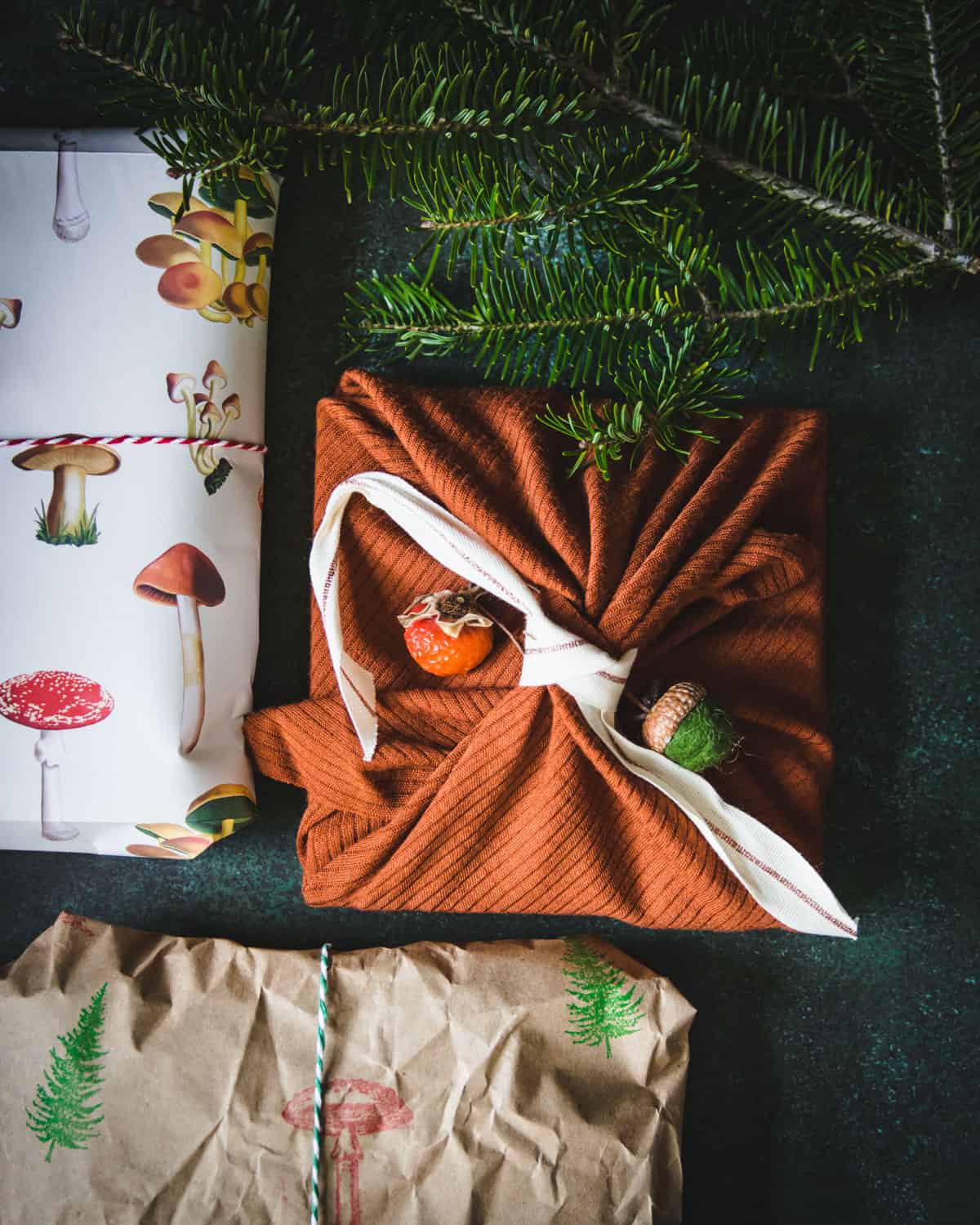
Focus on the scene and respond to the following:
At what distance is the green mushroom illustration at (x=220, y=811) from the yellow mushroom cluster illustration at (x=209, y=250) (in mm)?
418

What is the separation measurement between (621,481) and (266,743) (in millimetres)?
390

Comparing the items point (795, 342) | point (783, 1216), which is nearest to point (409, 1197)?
point (783, 1216)

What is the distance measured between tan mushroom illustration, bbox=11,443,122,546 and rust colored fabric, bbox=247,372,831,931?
19cm

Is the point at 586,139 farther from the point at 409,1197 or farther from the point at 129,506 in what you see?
the point at 409,1197

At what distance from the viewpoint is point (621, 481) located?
78 cm

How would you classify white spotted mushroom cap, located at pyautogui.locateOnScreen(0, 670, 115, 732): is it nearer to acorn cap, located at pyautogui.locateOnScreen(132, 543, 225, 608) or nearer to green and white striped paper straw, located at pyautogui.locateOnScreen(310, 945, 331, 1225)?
acorn cap, located at pyautogui.locateOnScreen(132, 543, 225, 608)

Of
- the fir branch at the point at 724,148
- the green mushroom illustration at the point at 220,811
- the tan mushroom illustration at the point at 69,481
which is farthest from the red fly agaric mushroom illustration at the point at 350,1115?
the fir branch at the point at 724,148

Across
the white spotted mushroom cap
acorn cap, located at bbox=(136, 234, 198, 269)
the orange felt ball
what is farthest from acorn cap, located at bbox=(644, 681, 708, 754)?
acorn cap, located at bbox=(136, 234, 198, 269)

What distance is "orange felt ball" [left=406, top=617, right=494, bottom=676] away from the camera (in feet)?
2.49

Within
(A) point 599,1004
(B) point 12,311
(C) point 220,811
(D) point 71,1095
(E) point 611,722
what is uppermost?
(B) point 12,311

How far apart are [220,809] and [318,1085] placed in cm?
26

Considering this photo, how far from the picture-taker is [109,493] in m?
0.80

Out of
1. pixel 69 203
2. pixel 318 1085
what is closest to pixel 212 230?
pixel 69 203

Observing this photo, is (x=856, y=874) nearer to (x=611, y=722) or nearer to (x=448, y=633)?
(x=611, y=722)
